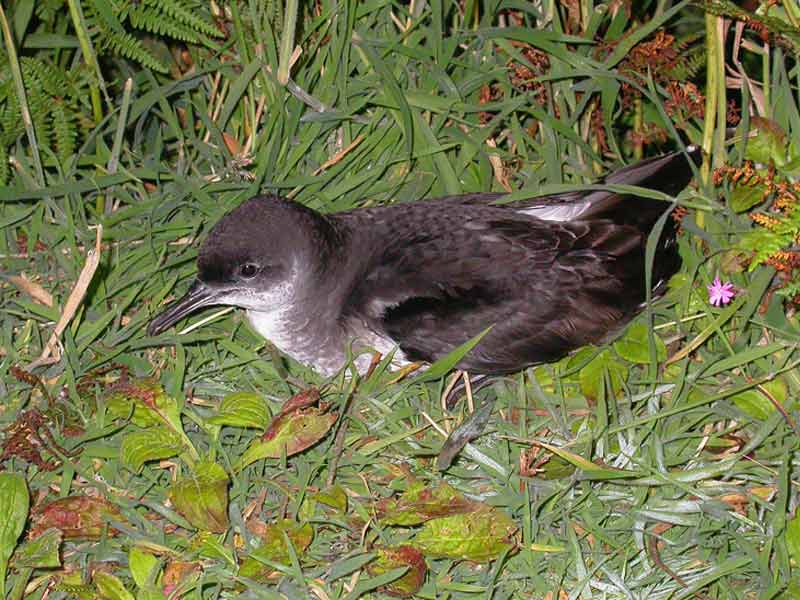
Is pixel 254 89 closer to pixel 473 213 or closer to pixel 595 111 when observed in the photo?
pixel 473 213

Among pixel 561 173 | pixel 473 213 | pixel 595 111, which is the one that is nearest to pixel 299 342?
pixel 473 213

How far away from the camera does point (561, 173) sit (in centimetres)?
471

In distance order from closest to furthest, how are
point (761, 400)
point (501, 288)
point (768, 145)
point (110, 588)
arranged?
1. point (110, 588)
2. point (761, 400)
3. point (501, 288)
4. point (768, 145)

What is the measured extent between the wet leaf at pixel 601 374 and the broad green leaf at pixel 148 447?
1394 millimetres

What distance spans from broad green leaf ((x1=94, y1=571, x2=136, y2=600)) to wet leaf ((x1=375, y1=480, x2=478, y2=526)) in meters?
0.79

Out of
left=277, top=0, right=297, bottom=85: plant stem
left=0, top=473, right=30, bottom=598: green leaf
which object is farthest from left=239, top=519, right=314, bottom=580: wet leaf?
left=277, top=0, right=297, bottom=85: plant stem

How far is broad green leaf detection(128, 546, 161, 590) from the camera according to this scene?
11.2ft

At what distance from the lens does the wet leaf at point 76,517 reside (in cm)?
358

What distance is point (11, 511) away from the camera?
3537 mm

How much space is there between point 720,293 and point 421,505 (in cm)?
135

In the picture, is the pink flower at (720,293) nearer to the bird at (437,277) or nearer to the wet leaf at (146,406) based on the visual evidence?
the bird at (437,277)

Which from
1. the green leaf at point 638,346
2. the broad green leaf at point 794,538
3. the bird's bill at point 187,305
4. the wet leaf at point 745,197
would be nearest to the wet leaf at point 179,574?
the bird's bill at point 187,305

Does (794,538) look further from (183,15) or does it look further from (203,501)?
(183,15)

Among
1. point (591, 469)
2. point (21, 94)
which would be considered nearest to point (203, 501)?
point (591, 469)
